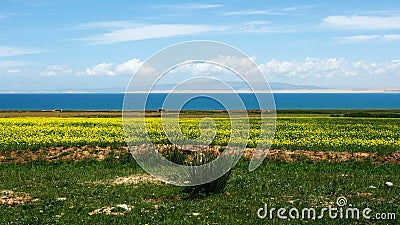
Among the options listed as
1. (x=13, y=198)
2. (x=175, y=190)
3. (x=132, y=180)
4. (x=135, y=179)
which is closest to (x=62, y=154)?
(x=135, y=179)

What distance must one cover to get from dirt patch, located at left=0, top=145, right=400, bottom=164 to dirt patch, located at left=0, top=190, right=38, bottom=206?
867 cm

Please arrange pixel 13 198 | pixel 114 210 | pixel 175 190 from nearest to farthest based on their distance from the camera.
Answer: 1. pixel 114 210
2. pixel 13 198
3. pixel 175 190

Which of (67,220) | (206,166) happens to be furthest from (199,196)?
(67,220)

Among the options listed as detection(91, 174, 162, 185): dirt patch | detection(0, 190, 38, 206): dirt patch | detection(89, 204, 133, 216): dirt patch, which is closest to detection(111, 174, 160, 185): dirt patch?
detection(91, 174, 162, 185): dirt patch

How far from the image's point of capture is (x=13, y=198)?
622 inches

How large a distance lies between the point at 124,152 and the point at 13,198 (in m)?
10.8

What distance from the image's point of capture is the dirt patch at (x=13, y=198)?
15.2 metres

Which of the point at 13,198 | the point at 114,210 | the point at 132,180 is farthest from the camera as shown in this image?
the point at 132,180

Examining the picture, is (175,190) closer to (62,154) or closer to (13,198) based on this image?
(13,198)

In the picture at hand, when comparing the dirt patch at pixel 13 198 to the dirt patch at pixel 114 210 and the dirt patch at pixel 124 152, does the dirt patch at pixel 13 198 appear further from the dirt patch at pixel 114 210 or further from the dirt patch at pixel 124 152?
the dirt patch at pixel 124 152

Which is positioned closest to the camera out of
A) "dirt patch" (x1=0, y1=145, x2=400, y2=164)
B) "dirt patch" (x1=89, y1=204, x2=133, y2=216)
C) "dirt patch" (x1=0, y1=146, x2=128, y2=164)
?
"dirt patch" (x1=89, y1=204, x2=133, y2=216)

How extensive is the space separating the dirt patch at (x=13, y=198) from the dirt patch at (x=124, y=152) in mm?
8665

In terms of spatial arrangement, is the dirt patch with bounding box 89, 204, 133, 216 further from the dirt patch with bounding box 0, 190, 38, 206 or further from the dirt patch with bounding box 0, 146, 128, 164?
the dirt patch with bounding box 0, 146, 128, 164

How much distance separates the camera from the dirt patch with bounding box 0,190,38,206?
49.8 feet
